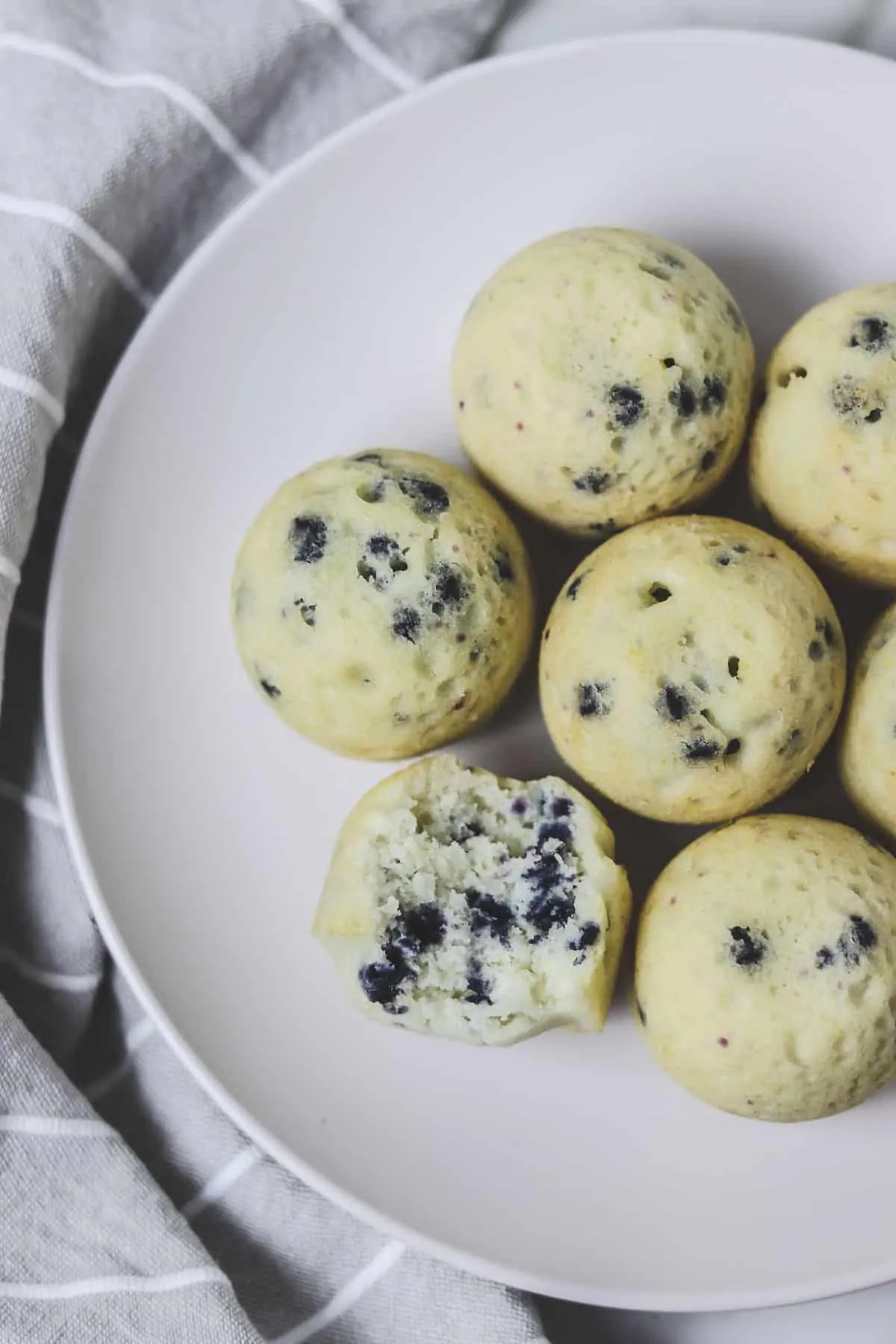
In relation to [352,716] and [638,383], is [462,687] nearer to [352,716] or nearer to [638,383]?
[352,716]

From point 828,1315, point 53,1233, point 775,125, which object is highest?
point 775,125

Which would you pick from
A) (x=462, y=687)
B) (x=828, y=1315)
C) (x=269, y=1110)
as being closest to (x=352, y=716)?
(x=462, y=687)

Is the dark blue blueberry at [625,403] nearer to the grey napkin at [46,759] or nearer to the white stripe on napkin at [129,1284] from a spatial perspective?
the grey napkin at [46,759]

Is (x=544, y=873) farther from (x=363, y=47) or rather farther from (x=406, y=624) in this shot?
(x=363, y=47)

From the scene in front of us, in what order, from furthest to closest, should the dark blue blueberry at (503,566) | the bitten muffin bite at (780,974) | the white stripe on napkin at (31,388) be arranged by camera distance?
the white stripe on napkin at (31,388)
the dark blue blueberry at (503,566)
the bitten muffin bite at (780,974)

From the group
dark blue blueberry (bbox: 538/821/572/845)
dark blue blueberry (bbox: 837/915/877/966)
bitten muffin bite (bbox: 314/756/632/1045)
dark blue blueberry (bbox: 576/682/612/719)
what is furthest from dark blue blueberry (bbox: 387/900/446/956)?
dark blue blueberry (bbox: 837/915/877/966)

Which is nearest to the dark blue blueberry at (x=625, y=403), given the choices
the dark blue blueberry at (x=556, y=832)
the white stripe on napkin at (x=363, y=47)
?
the dark blue blueberry at (x=556, y=832)
